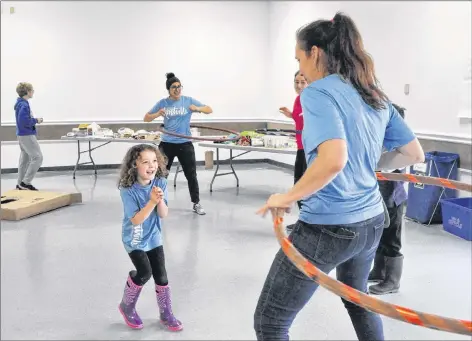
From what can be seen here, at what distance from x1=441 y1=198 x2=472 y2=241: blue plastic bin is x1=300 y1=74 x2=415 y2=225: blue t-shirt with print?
3.35 metres

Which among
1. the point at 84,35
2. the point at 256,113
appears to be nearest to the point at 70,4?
the point at 84,35

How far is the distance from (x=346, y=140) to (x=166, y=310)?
5.57 feet

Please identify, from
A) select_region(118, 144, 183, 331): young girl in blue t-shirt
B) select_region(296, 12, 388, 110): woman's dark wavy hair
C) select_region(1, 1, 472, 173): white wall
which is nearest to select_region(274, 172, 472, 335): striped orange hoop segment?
select_region(296, 12, 388, 110): woman's dark wavy hair

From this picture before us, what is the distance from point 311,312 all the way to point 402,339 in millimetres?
563

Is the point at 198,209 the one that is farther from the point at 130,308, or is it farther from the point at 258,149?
the point at 130,308

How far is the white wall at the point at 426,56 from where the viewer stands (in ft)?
17.3

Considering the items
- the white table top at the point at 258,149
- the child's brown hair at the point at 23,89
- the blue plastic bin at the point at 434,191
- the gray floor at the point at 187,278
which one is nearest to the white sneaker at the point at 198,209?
the gray floor at the point at 187,278

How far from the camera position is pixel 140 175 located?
8.68ft

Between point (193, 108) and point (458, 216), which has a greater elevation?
point (193, 108)

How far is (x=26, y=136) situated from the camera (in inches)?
264

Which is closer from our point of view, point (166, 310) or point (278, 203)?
point (278, 203)

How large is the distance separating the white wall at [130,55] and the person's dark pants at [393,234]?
6516 millimetres

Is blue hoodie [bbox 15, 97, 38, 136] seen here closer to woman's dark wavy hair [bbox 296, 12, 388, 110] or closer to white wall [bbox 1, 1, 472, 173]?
white wall [bbox 1, 1, 472, 173]

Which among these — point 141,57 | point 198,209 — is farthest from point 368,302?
point 141,57
